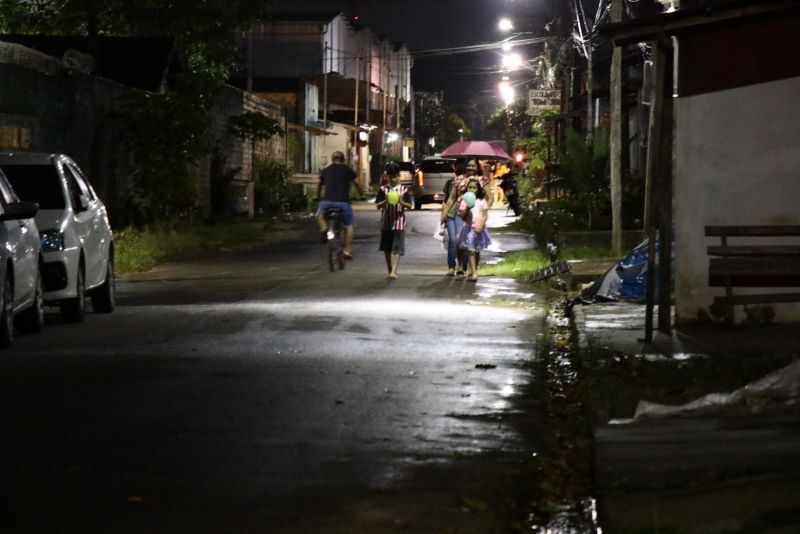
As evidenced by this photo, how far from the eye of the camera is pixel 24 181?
16.2m

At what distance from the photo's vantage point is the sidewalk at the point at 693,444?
6.92 metres

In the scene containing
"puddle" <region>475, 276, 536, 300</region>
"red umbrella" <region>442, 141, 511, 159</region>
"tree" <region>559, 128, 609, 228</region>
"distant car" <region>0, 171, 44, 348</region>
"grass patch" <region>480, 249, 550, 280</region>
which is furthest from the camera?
"red umbrella" <region>442, 141, 511, 159</region>

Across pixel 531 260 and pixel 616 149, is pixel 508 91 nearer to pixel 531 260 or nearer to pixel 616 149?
pixel 531 260

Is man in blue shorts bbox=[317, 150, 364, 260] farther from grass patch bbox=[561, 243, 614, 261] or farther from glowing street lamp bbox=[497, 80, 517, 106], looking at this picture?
glowing street lamp bbox=[497, 80, 517, 106]

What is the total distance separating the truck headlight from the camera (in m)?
15.1

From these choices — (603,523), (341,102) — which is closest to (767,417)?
(603,523)

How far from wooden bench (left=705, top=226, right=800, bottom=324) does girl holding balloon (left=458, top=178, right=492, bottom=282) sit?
8.26 meters

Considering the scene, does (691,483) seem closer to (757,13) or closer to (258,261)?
(757,13)

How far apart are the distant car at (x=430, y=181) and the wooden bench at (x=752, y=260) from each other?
124 ft

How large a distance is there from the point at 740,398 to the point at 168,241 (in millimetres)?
19873

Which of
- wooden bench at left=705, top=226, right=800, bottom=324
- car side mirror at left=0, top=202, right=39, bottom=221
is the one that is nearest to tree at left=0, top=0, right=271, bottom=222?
car side mirror at left=0, top=202, right=39, bottom=221

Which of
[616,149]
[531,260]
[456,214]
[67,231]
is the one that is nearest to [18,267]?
[67,231]

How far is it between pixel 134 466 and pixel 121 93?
23792 millimetres

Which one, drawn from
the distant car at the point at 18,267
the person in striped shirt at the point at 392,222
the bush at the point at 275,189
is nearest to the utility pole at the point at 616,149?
the person in striped shirt at the point at 392,222
